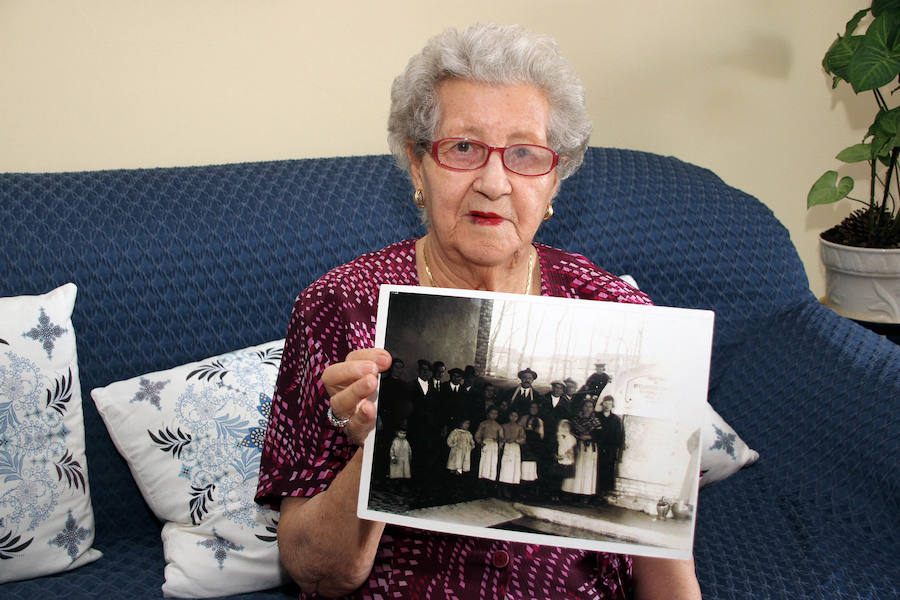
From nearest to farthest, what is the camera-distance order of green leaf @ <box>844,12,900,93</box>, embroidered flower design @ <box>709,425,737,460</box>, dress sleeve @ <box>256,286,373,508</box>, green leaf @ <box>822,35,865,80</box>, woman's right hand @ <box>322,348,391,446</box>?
1. woman's right hand @ <box>322,348,391,446</box>
2. dress sleeve @ <box>256,286,373,508</box>
3. embroidered flower design @ <box>709,425,737,460</box>
4. green leaf @ <box>844,12,900,93</box>
5. green leaf @ <box>822,35,865,80</box>

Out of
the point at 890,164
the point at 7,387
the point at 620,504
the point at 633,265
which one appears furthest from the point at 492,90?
the point at 890,164

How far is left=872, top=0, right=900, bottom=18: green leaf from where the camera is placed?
76.7 inches

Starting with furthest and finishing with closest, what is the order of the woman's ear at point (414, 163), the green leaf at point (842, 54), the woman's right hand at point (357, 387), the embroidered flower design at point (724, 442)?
the green leaf at point (842, 54), the embroidered flower design at point (724, 442), the woman's ear at point (414, 163), the woman's right hand at point (357, 387)

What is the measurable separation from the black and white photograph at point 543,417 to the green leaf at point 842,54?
5.11ft

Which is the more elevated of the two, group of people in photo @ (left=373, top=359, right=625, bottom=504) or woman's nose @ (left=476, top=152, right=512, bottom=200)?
woman's nose @ (left=476, top=152, right=512, bottom=200)

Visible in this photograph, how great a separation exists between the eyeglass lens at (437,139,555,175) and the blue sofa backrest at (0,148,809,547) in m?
0.60

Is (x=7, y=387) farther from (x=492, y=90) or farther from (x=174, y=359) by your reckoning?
(x=492, y=90)

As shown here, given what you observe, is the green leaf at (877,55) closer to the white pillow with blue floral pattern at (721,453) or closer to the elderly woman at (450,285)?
the white pillow with blue floral pattern at (721,453)

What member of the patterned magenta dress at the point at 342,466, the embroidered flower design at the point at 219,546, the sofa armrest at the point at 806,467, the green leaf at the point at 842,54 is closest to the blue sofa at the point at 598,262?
the sofa armrest at the point at 806,467

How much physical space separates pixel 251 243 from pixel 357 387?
0.83 m

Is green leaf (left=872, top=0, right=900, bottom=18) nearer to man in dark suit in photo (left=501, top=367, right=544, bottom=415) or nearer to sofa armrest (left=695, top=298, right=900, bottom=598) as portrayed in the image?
sofa armrest (left=695, top=298, right=900, bottom=598)

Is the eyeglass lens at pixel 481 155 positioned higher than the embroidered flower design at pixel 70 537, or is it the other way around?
the eyeglass lens at pixel 481 155

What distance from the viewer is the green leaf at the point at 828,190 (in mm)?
2033

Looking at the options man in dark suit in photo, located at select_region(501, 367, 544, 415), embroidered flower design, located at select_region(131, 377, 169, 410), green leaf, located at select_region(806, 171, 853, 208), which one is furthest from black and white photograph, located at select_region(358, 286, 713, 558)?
green leaf, located at select_region(806, 171, 853, 208)
